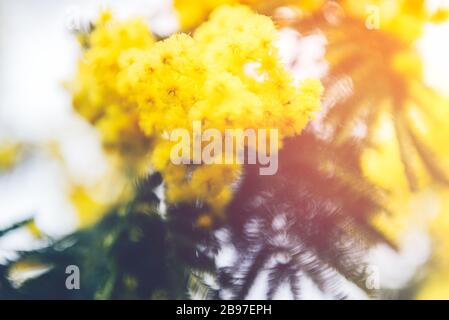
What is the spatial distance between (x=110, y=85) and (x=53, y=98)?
168 mm

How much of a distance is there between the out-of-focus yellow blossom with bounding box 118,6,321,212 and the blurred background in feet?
0.22

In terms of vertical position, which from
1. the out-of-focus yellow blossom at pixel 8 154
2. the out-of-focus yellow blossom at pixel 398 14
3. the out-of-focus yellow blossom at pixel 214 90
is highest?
the out-of-focus yellow blossom at pixel 398 14

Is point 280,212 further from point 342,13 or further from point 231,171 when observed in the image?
point 342,13

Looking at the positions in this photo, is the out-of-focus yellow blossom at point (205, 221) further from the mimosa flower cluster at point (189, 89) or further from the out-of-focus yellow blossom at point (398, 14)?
the out-of-focus yellow blossom at point (398, 14)

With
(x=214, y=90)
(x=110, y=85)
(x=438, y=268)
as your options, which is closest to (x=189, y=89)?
(x=214, y=90)

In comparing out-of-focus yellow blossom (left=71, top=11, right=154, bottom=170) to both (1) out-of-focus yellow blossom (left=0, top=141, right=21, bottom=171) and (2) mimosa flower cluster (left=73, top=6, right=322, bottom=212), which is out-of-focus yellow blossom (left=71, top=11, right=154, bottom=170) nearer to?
(2) mimosa flower cluster (left=73, top=6, right=322, bottom=212)

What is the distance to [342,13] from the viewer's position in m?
1.52

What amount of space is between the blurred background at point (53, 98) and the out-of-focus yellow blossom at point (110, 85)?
27 millimetres

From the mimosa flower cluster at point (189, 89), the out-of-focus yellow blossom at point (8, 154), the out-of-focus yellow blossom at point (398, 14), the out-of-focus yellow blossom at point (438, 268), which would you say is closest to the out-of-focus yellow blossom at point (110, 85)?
the mimosa flower cluster at point (189, 89)

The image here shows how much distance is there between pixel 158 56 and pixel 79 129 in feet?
0.93

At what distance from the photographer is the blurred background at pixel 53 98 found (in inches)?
59.4

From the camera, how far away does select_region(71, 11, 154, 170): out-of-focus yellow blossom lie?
4.90 feet

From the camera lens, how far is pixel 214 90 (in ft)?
4.74
